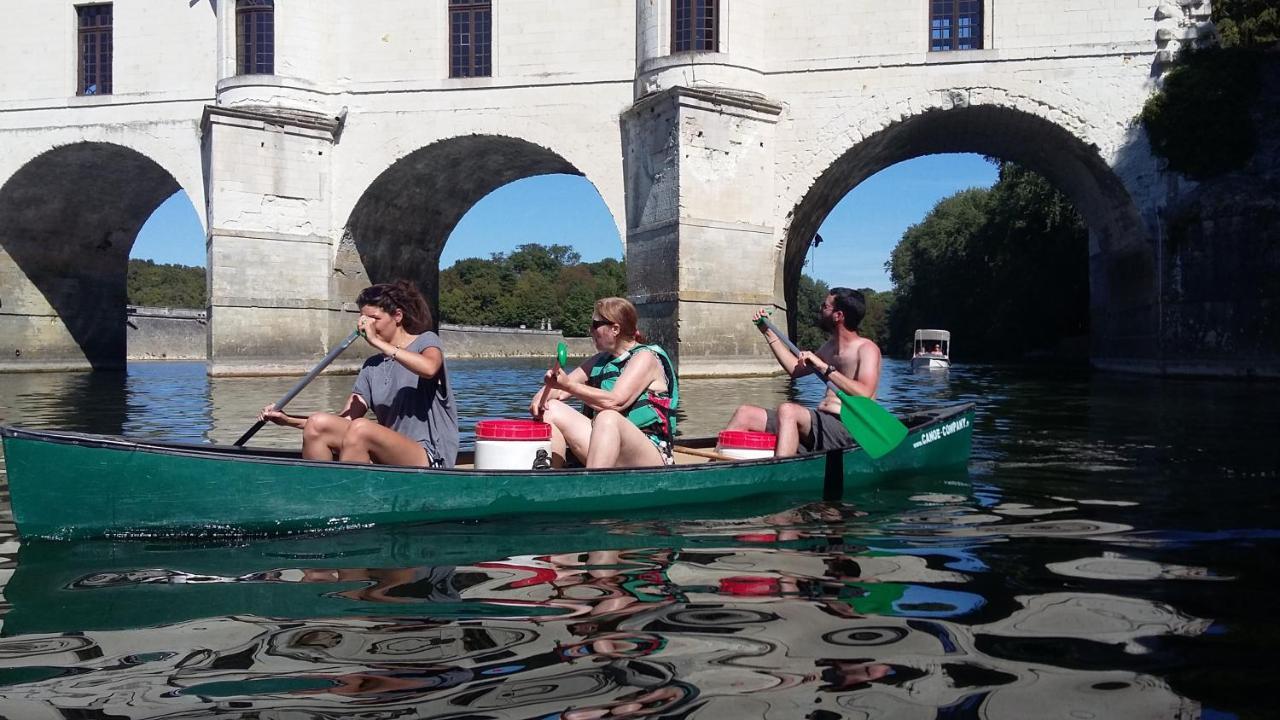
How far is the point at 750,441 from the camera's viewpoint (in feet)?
18.8

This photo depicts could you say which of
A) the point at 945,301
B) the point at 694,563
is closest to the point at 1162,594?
the point at 694,563

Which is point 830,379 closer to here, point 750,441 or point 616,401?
point 750,441

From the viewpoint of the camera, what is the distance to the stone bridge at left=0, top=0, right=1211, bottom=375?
56.1ft

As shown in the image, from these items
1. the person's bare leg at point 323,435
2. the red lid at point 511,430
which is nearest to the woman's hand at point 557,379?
the red lid at point 511,430

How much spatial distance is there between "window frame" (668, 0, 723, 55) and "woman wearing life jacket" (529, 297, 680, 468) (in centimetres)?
1313

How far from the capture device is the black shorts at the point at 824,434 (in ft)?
18.9

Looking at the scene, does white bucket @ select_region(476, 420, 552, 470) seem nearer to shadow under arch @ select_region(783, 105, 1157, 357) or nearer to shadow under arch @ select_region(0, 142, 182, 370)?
shadow under arch @ select_region(783, 105, 1157, 357)

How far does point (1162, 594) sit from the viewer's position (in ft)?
10.9

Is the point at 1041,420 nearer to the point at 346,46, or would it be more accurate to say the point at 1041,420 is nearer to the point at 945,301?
the point at 346,46

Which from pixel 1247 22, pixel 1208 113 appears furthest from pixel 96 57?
pixel 1247 22

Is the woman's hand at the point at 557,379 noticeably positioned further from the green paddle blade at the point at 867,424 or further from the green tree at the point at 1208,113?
the green tree at the point at 1208,113

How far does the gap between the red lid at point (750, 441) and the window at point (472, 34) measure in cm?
1506

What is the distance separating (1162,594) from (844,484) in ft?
7.88

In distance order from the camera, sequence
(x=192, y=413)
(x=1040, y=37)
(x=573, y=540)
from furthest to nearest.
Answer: (x=1040, y=37) < (x=192, y=413) < (x=573, y=540)
